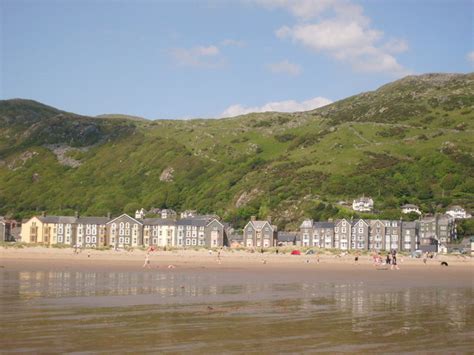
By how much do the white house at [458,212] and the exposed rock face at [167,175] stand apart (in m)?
74.0

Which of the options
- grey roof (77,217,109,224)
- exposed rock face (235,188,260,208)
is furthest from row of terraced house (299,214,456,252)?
grey roof (77,217,109,224)

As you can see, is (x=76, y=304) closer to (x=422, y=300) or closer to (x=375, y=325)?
(x=375, y=325)

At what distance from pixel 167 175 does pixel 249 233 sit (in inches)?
2700

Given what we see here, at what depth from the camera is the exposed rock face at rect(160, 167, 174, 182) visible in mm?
163250

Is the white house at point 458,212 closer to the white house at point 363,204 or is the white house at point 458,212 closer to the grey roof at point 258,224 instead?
the white house at point 363,204

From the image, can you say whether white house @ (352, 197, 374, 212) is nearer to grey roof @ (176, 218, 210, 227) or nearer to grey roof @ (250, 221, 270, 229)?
grey roof @ (250, 221, 270, 229)

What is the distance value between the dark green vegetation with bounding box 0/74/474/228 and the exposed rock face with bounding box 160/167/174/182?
29cm

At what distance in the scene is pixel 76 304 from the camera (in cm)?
2220

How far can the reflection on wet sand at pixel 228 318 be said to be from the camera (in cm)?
1562

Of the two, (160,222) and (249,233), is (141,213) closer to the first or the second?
(160,222)

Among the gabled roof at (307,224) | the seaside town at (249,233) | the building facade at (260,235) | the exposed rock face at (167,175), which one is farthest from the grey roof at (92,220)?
the exposed rock face at (167,175)

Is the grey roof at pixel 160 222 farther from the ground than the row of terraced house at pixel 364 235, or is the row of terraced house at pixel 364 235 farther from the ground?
the grey roof at pixel 160 222

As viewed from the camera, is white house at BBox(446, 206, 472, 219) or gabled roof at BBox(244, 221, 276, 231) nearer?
gabled roof at BBox(244, 221, 276, 231)

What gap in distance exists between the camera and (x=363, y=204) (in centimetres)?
11031
